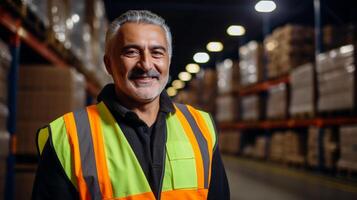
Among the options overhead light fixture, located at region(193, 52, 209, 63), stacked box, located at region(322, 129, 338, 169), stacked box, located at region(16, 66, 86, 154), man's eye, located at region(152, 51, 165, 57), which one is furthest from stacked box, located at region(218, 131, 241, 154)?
man's eye, located at region(152, 51, 165, 57)

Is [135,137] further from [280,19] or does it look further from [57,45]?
[280,19]

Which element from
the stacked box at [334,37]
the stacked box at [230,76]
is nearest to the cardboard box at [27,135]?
the stacked box at [334,37]

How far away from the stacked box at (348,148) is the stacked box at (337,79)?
1.38ft

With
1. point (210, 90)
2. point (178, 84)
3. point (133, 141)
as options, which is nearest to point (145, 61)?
point (133, 141)

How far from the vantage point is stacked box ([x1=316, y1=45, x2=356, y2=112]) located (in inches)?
330

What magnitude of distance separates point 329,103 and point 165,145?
26.5 ft

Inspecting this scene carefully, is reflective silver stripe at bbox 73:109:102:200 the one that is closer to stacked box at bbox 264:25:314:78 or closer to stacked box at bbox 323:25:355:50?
stacked box at bbox 323:25:355:50

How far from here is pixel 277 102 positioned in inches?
498

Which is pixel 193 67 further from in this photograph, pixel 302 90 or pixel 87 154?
pixel 87 154

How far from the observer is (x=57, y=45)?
5.36 metres

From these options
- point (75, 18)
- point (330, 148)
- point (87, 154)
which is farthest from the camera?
point (330, 148)

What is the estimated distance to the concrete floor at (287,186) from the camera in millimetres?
7207

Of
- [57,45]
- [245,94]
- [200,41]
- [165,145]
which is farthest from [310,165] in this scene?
[200,41]

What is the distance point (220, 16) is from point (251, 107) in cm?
520
